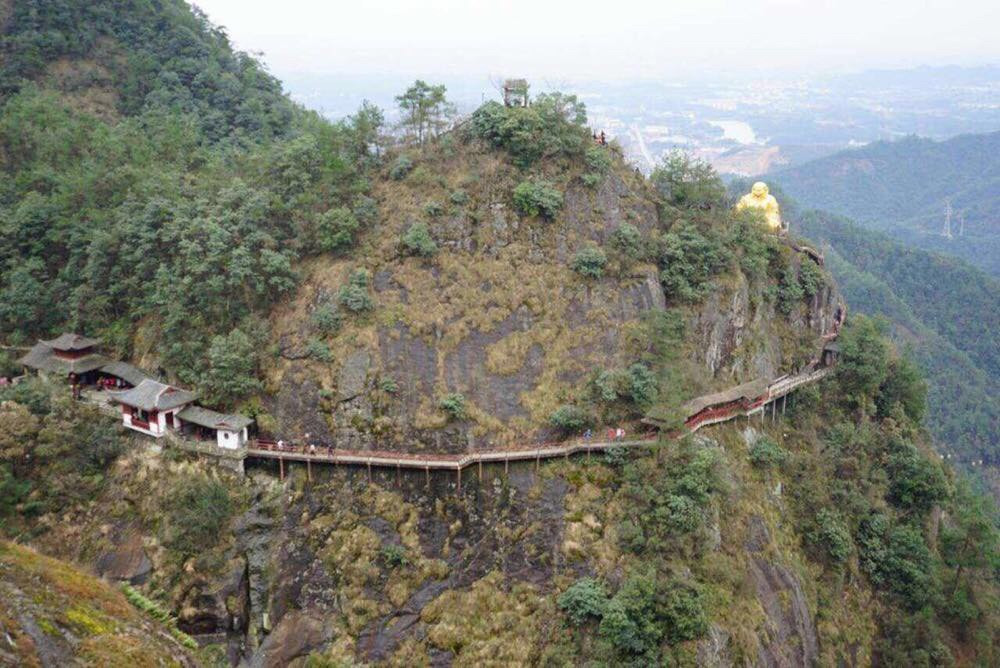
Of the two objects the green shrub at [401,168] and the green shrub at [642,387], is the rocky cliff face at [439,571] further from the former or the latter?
the green shrub at [401,168]

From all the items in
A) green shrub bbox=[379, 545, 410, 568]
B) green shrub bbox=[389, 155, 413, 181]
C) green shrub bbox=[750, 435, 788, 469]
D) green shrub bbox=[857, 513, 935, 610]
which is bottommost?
green shrub bbox=[857, 513, 935, 610]

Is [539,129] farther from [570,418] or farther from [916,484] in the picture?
[916,484]

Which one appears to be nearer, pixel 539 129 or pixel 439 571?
pixel 439 571

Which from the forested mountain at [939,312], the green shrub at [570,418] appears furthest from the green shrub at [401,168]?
the forested mountain at [939,312]

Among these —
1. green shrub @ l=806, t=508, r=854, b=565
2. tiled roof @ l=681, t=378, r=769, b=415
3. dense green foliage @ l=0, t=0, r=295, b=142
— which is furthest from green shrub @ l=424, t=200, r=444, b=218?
dense green foliage @ l=0, t=0, r=295, b=142

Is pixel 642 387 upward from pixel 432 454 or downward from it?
upward

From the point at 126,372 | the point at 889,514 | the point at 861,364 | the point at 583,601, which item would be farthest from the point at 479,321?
the point at 889,514

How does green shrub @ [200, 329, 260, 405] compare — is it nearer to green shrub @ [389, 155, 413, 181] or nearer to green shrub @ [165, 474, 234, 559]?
green shrub @ [165, 474, 234, 559]
